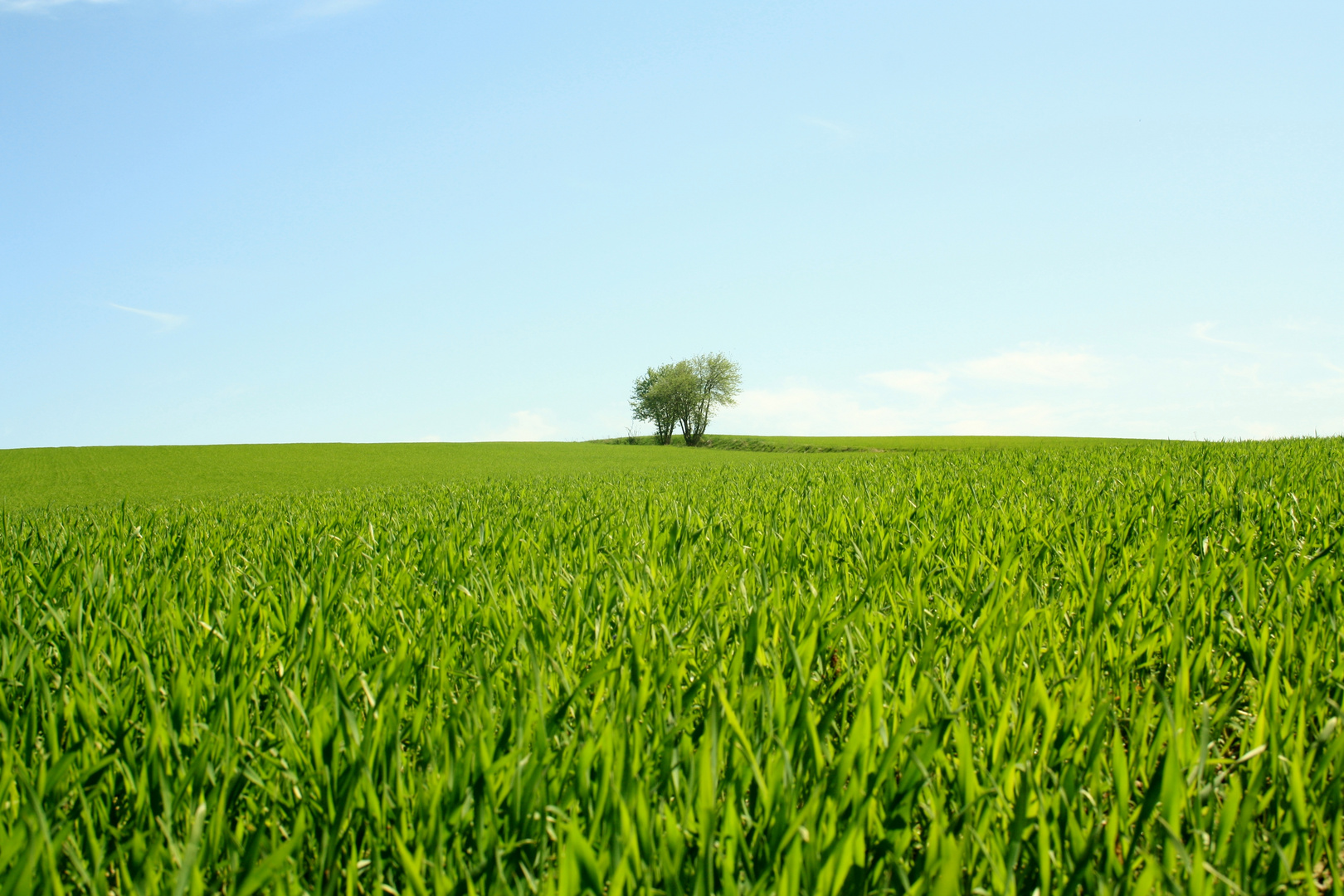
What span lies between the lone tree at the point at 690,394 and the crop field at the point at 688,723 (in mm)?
72979

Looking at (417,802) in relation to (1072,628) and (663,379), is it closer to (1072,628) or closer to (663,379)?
(1072,628)

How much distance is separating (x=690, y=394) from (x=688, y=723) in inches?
2970

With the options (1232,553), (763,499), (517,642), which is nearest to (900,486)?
(763,499)

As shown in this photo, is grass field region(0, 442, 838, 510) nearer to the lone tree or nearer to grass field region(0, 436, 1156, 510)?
grass field region(0, 436, 1156, 510)

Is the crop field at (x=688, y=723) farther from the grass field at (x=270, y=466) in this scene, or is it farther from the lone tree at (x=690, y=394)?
→ the lone tree at (x=690, y=394)

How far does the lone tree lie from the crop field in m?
73.0

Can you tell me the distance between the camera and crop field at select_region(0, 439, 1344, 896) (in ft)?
2.70

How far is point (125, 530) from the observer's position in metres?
4.13

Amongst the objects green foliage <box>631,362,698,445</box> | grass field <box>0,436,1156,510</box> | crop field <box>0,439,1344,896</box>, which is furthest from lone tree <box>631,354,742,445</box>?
crop field <box>0,439,1344,896</box>

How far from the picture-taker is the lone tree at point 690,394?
76.4 metres

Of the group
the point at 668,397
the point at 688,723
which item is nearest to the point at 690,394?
the point at 668,397

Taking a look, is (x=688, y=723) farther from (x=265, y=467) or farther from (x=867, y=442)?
(x=867, y=442)

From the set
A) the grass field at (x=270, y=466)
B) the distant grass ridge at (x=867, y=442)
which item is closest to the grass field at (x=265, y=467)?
the grass field at (x=270, y=466)

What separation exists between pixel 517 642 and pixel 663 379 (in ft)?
247
